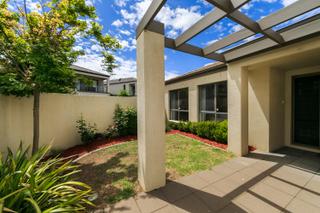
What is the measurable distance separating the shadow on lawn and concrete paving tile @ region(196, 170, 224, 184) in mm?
1560

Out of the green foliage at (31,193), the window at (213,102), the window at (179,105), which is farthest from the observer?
the window at (179,105)

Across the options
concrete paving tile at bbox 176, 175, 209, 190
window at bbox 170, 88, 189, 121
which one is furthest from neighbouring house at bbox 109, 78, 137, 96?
concrete paving tile at bbox 176, 175, 209, 190

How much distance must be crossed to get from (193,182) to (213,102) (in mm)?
4853

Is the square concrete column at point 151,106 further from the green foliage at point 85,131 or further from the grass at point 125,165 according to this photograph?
the green foliage at point 85,131

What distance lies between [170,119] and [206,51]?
7.06 metres

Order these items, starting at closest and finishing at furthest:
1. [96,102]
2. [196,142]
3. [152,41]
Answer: [152,41] < [196,142] < [96,102]

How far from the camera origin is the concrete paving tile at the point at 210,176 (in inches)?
124

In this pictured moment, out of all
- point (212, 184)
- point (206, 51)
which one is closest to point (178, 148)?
point (212, 184)

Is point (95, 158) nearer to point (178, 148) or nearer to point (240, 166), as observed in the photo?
point (178, 148)

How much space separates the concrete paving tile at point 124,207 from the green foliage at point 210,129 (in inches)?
174

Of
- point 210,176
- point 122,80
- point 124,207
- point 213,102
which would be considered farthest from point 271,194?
point 122,80

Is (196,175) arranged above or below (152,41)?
below

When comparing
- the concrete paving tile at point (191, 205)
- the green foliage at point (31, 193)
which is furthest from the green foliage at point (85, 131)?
the concrete paving tile at point (191, 205)

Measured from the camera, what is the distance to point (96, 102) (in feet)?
21.6
